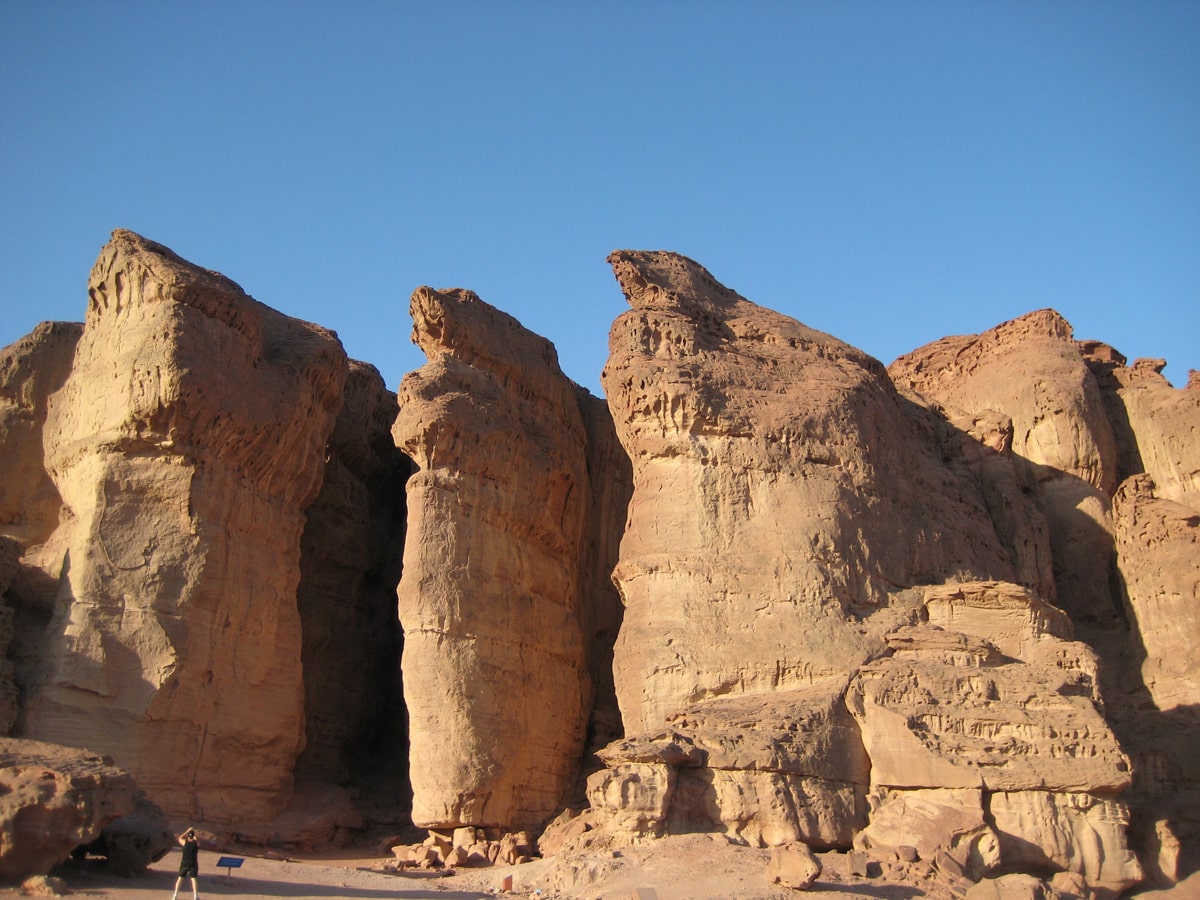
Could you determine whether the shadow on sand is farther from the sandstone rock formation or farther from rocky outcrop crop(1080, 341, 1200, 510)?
rocky outcrop crop(1080, 341, 1200, 510)

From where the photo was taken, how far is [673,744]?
1395 centimetres

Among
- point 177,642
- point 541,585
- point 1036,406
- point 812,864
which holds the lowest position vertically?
point 812,864

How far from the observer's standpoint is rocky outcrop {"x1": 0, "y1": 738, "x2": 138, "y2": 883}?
10133 mm

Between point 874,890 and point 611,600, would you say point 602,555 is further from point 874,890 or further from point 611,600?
point 874,890

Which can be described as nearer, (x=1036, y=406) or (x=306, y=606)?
(x=306, y=606)

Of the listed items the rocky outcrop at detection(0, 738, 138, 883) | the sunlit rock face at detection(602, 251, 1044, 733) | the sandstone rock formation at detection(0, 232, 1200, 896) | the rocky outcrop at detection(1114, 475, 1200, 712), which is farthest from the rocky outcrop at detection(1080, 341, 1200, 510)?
the rocky outcrop at detection(0, 738, 138, 883)

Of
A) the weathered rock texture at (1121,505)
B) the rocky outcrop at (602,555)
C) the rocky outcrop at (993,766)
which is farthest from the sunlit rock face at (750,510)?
the rocky outcrop at (602,555)

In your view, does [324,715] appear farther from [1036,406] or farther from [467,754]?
[1036,406]

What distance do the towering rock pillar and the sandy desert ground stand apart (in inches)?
101

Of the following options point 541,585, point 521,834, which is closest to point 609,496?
point 541,585

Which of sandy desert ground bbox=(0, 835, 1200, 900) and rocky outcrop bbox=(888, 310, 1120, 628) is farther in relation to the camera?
rocky outcrop bbox=(888, 310, 1120, 628)

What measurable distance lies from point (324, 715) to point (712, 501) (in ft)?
28.1

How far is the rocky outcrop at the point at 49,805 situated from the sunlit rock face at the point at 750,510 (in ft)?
22.3

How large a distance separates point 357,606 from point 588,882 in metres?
10.7
